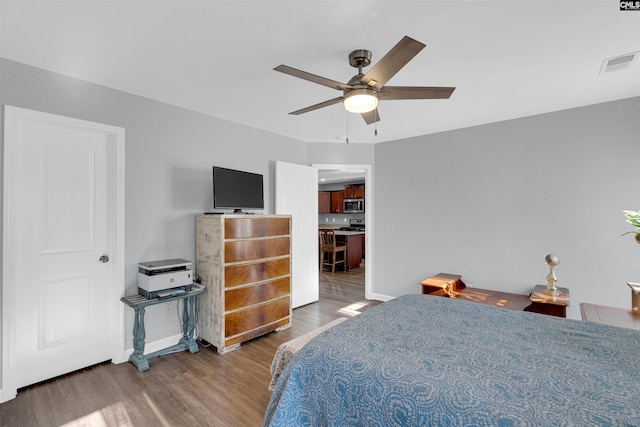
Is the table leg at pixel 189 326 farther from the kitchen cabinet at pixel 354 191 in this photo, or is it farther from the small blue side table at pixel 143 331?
the kitchen cabinet at pixel 354 191

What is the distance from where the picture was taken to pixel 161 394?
2.16 metres

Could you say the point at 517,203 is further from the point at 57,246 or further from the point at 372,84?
the point at 57,246

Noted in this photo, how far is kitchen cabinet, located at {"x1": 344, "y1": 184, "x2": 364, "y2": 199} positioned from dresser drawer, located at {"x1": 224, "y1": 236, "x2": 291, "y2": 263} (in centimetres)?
505

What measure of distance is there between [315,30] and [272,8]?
30 cm

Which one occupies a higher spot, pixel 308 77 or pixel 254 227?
pixel 308 77

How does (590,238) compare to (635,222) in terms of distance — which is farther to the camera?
(590,238)

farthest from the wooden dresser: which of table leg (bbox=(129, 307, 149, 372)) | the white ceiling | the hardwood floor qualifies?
the white ceiling

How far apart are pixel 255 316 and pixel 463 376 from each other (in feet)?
7.76

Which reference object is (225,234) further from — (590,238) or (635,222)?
(590,238)

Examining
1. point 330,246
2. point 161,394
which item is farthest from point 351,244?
point 161,394

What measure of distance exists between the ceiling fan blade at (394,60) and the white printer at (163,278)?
2.25m

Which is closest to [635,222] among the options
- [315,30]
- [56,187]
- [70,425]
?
[315,30]

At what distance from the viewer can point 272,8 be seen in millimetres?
1606

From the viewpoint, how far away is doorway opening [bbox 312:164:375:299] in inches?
180
